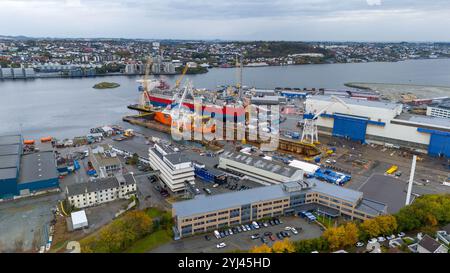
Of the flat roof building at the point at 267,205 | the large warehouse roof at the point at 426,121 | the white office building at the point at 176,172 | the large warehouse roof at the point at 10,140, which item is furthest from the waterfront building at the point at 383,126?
the large warehouse roof at the point at 10,140

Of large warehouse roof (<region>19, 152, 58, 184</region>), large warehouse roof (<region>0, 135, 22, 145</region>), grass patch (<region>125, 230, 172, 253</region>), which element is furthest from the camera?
large warehouse roof (<region>0, 135, 22, 145</region>)

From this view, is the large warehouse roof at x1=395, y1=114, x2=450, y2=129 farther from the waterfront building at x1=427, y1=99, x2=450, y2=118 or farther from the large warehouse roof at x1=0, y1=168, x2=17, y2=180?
the large warehouse roof at x1=0, y1=168, x2=17, y2=180

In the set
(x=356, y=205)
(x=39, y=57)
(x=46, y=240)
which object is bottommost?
(x=46, y=240)

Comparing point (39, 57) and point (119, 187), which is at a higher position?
point (39, 57)

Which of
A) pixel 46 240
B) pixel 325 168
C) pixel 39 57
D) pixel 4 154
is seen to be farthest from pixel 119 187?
pixel 39 57

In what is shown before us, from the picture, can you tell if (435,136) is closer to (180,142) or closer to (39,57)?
(180,142)

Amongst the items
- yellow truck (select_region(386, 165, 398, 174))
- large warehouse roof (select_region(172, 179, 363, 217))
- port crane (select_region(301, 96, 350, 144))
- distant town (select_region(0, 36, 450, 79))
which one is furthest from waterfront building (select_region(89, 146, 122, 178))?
distant town (select_region(0, 36, 450, 79))

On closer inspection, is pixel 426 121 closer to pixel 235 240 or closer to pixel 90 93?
pixel 235 240

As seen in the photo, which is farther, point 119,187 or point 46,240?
point 119,187
